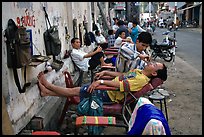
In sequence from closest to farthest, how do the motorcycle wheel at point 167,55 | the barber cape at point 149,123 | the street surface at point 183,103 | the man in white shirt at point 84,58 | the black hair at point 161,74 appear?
the barber cape at point 149,123 < the black hair at point 161,74 < the street surface at point 183,103 < the man in white shirt at point 84,58 < the motorcycle wheel at point 167,55

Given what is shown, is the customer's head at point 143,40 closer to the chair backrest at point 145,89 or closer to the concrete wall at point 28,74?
the chair backrest at point 145,89

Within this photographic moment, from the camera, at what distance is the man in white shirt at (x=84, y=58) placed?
6461 millimetres

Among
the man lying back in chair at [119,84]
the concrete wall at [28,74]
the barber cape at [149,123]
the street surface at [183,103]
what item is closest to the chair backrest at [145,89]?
the man lying back in chair at [119,84]

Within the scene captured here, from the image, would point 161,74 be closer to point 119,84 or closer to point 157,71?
point 157,71

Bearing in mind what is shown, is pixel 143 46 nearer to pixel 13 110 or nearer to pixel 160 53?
pixel 13 110

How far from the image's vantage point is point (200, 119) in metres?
4.89

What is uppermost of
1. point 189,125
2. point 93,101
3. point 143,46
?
point 143,46

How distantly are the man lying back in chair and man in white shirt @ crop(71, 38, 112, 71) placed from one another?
2.21 metres

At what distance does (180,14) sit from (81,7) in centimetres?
4096

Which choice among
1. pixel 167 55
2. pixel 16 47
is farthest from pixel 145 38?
pixel 167 55

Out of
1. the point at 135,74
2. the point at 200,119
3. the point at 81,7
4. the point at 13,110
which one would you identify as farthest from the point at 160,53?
the point at 13,110

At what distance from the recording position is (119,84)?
12.8 feet

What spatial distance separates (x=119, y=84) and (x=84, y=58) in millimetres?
2892

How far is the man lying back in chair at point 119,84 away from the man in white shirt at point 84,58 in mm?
2214
